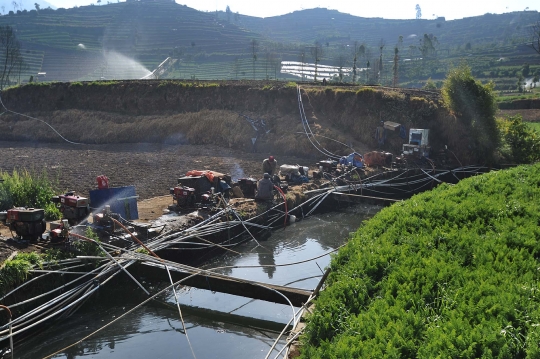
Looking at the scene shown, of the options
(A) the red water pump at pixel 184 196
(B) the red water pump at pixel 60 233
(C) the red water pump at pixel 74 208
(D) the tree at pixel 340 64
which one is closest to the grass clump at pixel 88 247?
(B) the red water pump at pixel 60 233

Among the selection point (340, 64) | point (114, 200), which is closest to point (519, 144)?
point (114, 200)

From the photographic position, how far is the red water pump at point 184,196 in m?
13.4

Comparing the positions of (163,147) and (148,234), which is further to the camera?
(163,147)

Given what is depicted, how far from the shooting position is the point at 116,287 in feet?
34.1

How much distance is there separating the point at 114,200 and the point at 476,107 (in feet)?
58.5

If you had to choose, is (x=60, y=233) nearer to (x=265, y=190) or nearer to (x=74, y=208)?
(x=74, y=208)

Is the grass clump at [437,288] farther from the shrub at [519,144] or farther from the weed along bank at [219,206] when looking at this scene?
the shrub at [519,144]

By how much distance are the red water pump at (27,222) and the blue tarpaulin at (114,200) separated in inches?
66.4

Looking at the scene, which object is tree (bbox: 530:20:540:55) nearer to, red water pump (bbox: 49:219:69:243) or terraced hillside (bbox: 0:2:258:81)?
red water pump (bbox: 49:219:69:243)

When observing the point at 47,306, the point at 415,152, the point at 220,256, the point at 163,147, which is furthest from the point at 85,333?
the point at 163,147

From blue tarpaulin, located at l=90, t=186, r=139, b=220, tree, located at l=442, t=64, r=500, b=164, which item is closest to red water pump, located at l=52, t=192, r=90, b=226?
blue tarpaulin, located at l=90, t=186, r=139, b=220

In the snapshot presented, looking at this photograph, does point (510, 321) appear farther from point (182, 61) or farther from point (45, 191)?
point (182, 61)

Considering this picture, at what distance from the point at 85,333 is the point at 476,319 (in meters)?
6.43

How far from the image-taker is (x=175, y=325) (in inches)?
367
